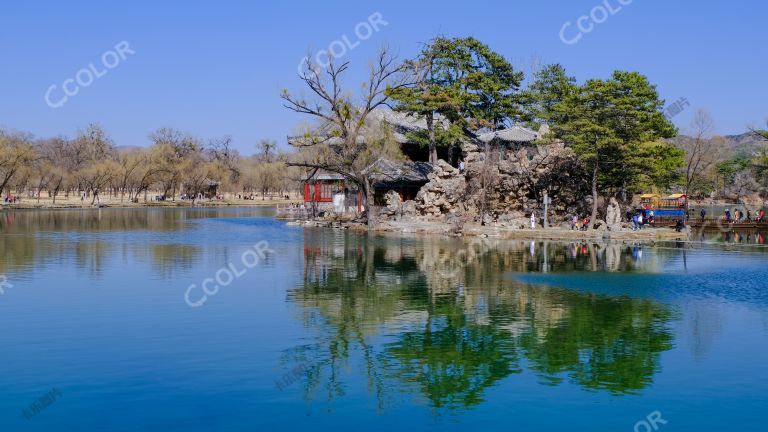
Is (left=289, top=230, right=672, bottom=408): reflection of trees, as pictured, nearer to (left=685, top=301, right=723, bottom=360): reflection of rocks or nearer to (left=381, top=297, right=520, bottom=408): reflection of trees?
(left=381, top=297, right=520, bottom=408): reflection of trees

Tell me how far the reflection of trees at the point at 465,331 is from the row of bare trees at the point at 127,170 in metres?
58.9

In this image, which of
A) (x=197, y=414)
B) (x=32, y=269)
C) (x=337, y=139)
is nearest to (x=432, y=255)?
(x=32, y=269)

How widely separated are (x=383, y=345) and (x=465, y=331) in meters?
Answer: 2.91

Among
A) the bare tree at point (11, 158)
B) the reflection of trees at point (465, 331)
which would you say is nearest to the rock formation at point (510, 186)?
the reflection of trees at point (465, 331)

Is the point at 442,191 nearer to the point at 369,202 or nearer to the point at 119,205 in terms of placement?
the point at 369,202

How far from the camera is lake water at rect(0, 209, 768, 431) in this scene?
1438 centimetres

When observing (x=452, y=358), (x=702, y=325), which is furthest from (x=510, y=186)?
(x=452, y=358)

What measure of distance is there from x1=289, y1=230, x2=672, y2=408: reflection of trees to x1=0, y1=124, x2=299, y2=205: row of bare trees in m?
58.9

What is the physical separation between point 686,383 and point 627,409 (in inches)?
98.3

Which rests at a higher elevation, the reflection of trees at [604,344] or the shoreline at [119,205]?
the shoreline at [119,205]

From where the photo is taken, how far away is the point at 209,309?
24562mm

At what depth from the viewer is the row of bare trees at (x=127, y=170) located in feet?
358

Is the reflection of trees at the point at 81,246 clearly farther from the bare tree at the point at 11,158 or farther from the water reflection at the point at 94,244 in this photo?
the bare tree at the point at 11,158

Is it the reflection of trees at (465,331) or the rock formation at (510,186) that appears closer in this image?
the reflection of trees at (465,331)
